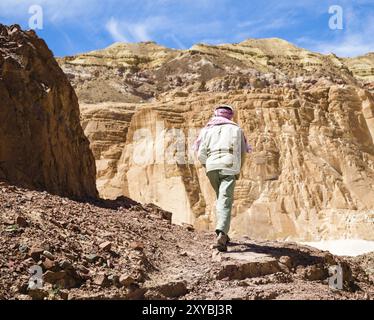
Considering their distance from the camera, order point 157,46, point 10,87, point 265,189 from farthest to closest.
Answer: point 157,46
point 265,189
point 10,87

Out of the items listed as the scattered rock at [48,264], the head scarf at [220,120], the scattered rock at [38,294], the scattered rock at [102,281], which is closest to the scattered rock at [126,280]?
the scattered rock at [102,281]

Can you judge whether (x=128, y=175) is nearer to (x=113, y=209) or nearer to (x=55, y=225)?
(x=113, y=209)

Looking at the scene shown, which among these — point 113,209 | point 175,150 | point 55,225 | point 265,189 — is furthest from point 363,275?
point 175,150

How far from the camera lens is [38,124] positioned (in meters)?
10.7

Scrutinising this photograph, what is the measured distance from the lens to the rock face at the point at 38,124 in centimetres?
1016

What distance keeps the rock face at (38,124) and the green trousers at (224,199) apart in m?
3.48

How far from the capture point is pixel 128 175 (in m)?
32.0

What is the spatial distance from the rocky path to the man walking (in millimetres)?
411

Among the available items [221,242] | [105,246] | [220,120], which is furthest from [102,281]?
[220,120]

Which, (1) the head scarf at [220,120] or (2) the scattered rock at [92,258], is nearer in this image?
(2) the scattered rock at [92,258]

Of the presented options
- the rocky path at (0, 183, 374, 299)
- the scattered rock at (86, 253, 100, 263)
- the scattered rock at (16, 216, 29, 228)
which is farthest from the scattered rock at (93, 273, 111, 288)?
the scattered rock at (16, 216, 29, 228)

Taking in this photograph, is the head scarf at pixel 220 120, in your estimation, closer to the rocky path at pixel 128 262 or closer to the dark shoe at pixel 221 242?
the dark shoe at pixel 221 242

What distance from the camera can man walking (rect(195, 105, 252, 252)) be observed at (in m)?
7.54

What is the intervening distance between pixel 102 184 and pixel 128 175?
1.39m
